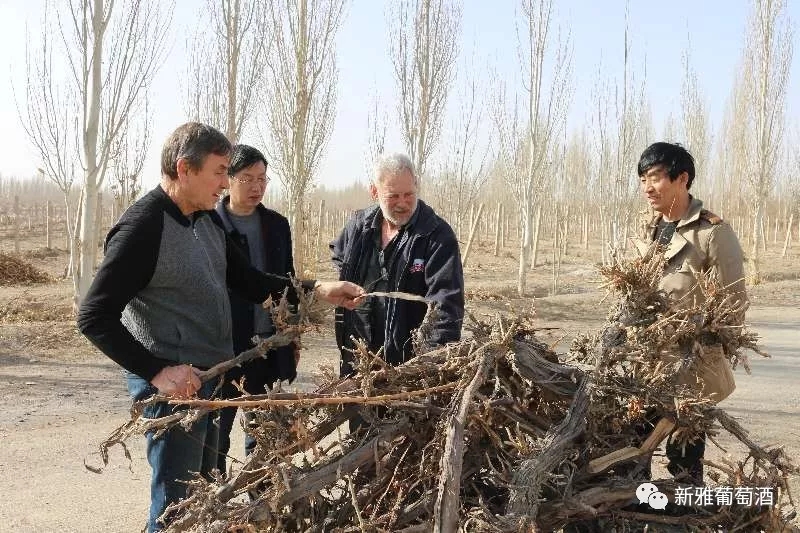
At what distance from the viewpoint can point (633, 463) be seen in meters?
2.22

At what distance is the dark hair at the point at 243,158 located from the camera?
3.59m

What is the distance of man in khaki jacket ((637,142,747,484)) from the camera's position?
9.11 feet

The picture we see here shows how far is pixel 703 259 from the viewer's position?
2.91 m

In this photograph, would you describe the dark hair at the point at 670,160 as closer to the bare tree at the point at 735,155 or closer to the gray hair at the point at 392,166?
the gray hair at the point at 392,166

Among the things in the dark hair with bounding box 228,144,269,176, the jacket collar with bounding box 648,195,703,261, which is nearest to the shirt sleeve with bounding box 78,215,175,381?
the dark hair with bounding box 228,144,269,176

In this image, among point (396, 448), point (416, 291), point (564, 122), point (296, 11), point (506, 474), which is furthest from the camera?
point (564, 122)

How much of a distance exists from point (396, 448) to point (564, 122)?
15.2 meters

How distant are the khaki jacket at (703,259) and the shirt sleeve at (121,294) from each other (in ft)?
6.36

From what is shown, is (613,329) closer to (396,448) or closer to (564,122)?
(396,448)

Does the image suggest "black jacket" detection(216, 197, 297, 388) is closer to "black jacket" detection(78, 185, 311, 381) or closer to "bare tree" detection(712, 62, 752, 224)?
"black jacket" detection(78, 185, 311, 381)

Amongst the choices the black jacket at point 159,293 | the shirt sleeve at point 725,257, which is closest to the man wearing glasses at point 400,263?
the black jacket at point 159,293

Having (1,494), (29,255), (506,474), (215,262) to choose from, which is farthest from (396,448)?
(29,255)

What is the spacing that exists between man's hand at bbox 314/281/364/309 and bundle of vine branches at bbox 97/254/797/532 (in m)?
0.56

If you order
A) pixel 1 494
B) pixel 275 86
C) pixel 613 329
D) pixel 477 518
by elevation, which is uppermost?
pixel 275 86
